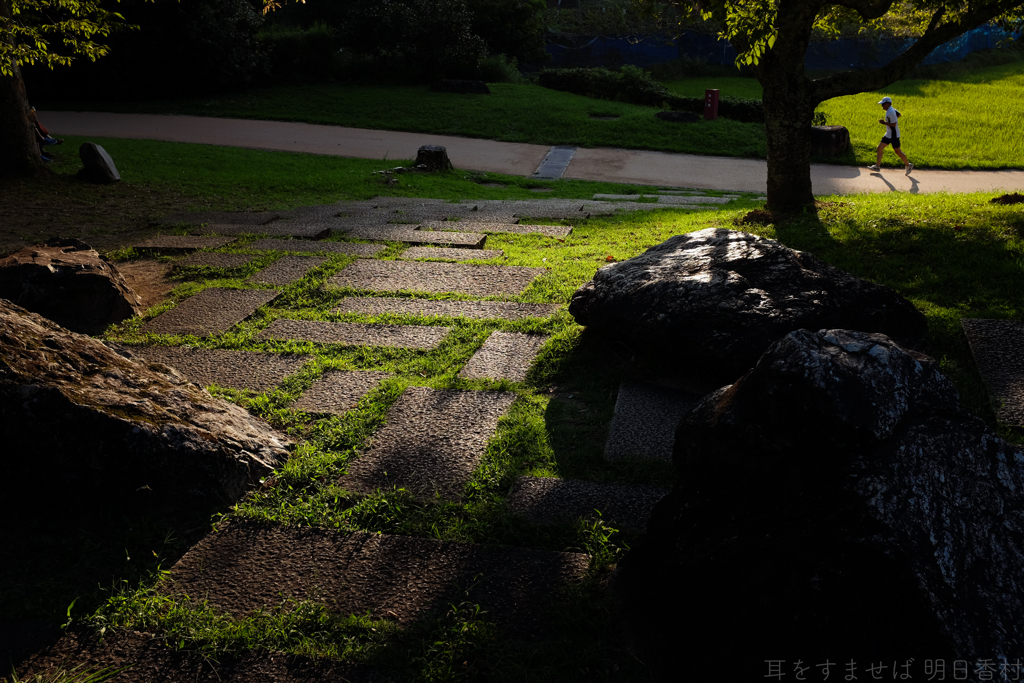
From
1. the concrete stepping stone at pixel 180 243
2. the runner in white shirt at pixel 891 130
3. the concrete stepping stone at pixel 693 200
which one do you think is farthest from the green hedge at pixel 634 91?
the concrete stepping stone at pixel 180 243

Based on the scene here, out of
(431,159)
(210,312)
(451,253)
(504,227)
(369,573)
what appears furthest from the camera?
(431,159)

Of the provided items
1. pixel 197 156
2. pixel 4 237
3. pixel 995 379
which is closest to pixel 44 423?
pixel 995 379

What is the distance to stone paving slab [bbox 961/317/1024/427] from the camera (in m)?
3.50

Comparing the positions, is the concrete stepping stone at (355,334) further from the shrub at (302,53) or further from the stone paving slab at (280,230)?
the shrub at (302,53)

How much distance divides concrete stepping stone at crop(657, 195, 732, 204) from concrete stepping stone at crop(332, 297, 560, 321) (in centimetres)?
655

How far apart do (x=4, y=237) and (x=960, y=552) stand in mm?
8840

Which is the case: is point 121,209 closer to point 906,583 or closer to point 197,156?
point 197,156

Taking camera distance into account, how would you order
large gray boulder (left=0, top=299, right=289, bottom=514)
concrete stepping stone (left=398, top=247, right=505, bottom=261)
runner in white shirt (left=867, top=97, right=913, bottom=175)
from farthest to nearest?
runner in white shirt (left=867, top=97, right=913, bottom=175), concrete stepping stone (left=398, top=247, right=505, bottom=261), large gray boulder (left=0, top=299, right=289, bottom=514)

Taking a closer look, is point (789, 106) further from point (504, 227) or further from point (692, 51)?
point (692, 51)

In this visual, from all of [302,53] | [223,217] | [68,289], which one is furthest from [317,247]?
[302,53]

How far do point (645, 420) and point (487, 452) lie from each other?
0.84 m

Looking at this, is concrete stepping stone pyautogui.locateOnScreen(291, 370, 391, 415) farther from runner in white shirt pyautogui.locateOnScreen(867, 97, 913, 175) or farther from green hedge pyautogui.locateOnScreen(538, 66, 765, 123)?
green hedge pyautogui.locateOnScreen(538, 66, 765, 123)

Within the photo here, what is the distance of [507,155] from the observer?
16.1 m

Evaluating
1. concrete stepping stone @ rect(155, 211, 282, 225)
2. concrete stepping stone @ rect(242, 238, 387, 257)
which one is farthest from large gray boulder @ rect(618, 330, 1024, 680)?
concrete stepping stone @ rect(155, 211, 282, 225)
